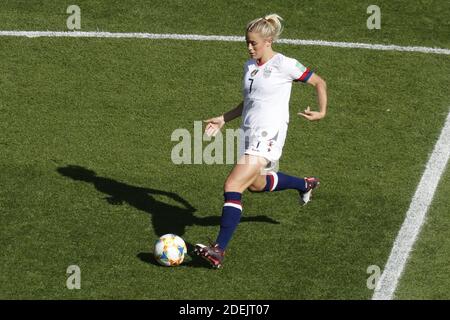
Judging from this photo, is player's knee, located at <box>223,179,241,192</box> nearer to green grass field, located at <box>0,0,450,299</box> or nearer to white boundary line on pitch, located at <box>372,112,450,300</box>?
green grass field, located at <box>0,0,450,299</box>

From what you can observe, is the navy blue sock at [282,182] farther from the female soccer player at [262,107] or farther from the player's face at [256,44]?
the player's face at [256,44]

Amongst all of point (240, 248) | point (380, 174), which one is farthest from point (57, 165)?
point (380, 174)

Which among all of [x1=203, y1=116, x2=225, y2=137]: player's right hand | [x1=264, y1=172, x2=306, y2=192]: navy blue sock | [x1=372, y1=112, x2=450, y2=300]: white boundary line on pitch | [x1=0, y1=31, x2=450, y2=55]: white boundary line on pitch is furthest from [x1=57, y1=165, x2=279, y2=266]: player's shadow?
[x1=0, y1=31, x2=450, y2=55]: white boundary line on pitch

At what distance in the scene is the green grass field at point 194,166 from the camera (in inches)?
477

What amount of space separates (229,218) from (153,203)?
5.73ft

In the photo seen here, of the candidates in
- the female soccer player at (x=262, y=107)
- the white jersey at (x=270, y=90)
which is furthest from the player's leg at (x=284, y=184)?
the white jersey at (x=270, y=90)

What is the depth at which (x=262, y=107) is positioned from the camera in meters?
12.5

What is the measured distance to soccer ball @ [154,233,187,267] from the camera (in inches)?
473

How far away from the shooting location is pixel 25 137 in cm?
1493

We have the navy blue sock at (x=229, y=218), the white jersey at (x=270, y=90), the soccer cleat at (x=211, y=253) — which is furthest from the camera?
the white jersey at (x=270, y=90)

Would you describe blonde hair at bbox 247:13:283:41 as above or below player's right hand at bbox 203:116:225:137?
above

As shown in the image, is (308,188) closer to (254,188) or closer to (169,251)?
(254,188)

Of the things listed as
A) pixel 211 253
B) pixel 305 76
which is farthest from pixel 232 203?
pixel 305 76

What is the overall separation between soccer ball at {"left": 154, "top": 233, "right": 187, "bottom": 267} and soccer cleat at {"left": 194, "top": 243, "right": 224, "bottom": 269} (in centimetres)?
20
